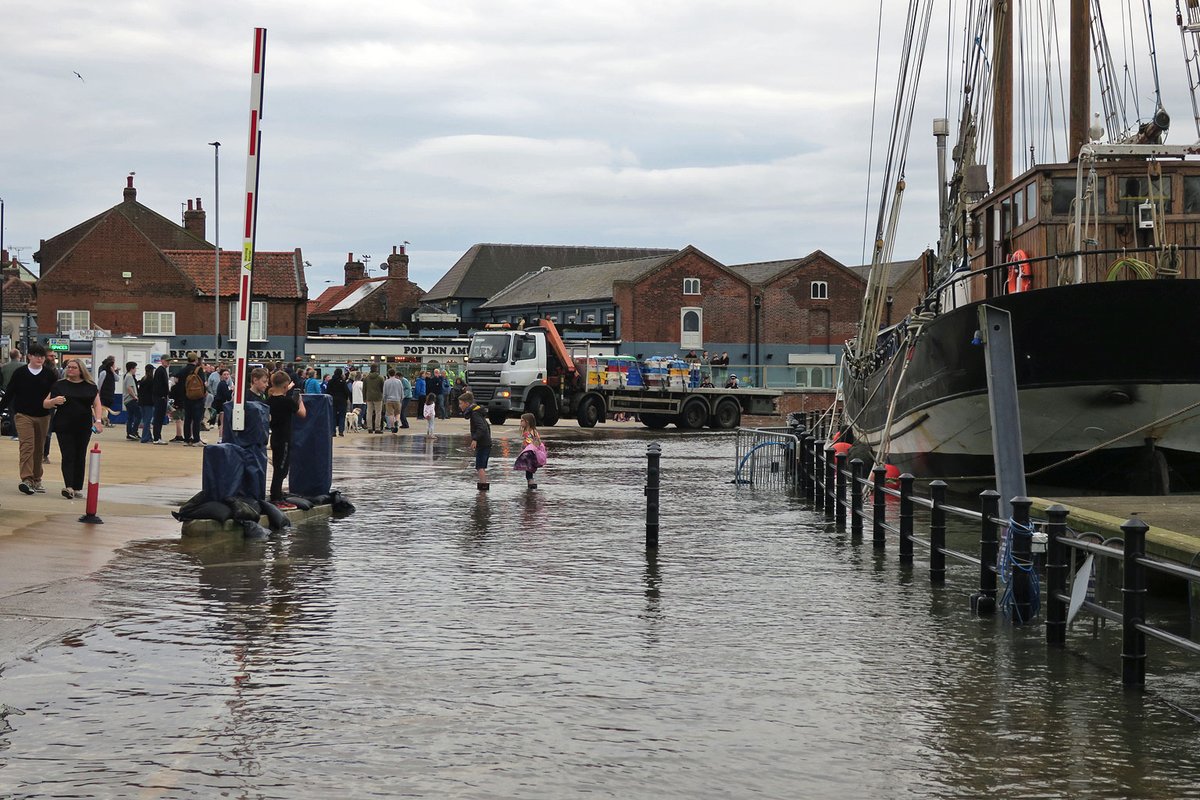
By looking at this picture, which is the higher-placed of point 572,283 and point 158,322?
point 572,283

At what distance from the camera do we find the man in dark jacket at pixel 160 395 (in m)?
28.8

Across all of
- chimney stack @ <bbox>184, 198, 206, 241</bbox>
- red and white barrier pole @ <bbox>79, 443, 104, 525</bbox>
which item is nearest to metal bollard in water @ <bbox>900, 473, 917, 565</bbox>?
red and white barrier pole @ <bbox>79, 443, 104, 525</bbox>

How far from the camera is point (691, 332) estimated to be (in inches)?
2955

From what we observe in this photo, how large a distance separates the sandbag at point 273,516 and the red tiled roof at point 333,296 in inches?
3517

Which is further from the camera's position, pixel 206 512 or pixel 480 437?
pixel 480 437

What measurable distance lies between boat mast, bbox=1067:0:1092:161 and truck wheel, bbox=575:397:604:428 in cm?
2353

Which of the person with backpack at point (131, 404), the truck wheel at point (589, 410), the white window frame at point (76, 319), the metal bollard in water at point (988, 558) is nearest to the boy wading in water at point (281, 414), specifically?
the metal bollard in water at point (988, 558)

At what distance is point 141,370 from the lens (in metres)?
40.4

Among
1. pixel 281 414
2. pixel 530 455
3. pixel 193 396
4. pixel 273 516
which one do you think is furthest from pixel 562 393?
pixel 273 516

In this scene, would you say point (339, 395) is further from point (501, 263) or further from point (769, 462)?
point (501, 263)

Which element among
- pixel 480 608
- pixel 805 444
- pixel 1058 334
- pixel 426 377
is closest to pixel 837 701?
pixel 480 608

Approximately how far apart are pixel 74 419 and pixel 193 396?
38.7 feet

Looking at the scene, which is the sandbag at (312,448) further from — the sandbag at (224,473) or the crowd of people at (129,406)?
the sandbag at (224,473)

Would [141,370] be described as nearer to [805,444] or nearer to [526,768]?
[805,444]
